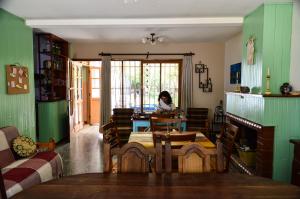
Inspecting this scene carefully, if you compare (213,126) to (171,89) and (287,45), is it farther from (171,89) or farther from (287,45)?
(287,45)

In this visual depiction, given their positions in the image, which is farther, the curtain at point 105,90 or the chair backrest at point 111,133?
the curtain at point 105,90

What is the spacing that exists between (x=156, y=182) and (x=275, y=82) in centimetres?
243

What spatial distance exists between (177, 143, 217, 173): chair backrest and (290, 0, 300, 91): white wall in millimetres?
2064

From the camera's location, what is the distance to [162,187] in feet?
4.84

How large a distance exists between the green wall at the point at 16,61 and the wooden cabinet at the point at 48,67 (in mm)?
1064

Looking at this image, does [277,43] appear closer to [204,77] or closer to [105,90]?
[204,77]

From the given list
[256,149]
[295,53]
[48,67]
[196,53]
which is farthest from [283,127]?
[48,67]

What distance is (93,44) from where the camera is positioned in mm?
6613

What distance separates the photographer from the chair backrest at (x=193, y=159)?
70.6 inches

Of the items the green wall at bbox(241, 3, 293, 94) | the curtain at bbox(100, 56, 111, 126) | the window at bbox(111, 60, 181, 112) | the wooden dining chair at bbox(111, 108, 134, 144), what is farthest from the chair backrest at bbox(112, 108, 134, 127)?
the green wall at bbox(241, 3, 293, 94)

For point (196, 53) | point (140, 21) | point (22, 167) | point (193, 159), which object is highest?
point (140, 21)

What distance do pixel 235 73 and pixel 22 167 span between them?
4.67 metres

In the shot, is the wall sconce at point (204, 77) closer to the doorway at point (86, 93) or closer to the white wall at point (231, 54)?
the white wall at point (231, 54)

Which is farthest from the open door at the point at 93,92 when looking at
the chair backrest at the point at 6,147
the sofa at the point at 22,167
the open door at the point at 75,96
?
the chair backrest at the point at 6,147
